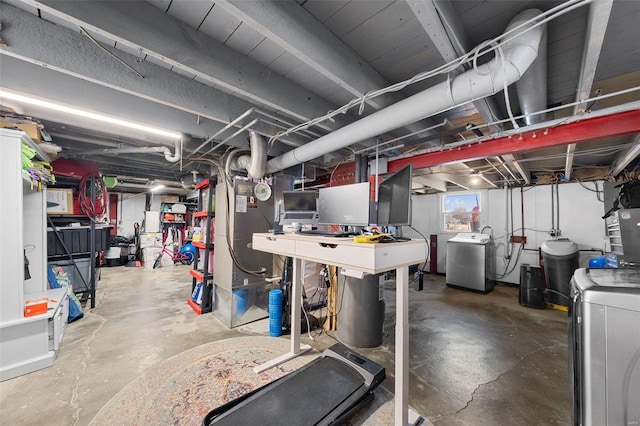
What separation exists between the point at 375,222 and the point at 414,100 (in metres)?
1.01

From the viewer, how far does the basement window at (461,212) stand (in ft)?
19.8

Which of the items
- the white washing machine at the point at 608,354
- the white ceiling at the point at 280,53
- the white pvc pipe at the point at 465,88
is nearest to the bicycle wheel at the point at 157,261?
the white ceiling at the point at 280,53

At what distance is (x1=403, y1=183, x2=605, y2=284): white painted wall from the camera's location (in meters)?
4.62

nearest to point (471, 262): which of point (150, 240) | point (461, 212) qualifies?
point (461, 212)

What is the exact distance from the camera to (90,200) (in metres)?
4.11

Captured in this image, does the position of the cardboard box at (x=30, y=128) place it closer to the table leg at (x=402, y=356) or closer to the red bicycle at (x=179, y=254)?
the table leg at (x=402, y=356)

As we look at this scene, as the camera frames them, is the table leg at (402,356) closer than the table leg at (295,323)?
Yes

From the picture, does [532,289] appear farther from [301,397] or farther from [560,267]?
[301,397]

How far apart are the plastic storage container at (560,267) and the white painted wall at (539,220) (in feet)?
2.64

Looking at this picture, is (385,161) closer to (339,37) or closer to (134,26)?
(339,37)

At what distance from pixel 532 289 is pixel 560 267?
737 mm

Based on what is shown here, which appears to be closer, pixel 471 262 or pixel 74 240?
pixel 74 240

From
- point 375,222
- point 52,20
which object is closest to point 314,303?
point 375,222

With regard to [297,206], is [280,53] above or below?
→ above
